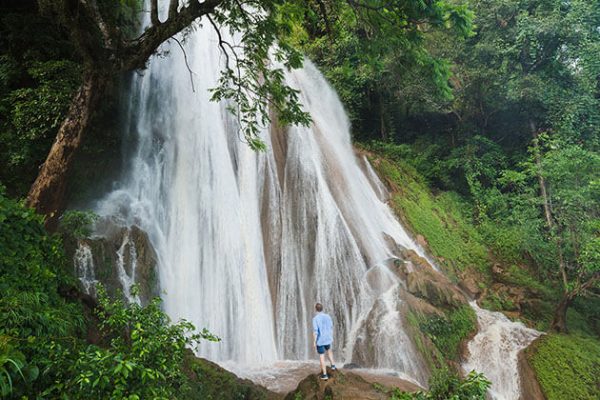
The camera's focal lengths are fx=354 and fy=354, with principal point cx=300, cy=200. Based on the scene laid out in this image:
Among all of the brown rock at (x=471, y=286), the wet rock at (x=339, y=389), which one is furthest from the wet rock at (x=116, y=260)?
the brown rock at (x=471, y=286)

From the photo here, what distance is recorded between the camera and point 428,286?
9.06 metres

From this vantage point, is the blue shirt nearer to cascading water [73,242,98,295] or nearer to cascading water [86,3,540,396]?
cascading water [86,3,540,396]

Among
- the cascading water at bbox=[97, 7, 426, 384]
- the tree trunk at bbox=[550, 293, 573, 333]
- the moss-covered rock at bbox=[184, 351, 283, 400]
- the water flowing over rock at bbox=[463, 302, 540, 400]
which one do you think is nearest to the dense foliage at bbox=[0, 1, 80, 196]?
the cascading water at bbox=[97, 7, 426, 384]

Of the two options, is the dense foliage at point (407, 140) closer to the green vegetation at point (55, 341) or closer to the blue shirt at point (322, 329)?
the green vegetation at point (55, 341)

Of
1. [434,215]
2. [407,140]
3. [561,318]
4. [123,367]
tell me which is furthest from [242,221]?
[407,140]

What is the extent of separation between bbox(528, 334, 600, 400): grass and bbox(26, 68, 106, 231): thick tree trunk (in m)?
10.2

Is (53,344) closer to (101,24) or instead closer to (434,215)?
(101,24)

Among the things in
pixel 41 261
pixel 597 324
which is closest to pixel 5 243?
pixel 41 261

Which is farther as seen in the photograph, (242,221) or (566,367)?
(242,221)

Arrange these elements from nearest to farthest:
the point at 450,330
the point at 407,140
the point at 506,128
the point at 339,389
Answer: the point at 339,389
the point at 450,330
the point at 506,128
the point at 407,140

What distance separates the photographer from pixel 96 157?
8.70 metres

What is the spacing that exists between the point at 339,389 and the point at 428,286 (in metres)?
5.25

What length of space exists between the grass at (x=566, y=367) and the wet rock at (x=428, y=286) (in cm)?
202

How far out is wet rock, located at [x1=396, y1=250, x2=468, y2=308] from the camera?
8914mm
